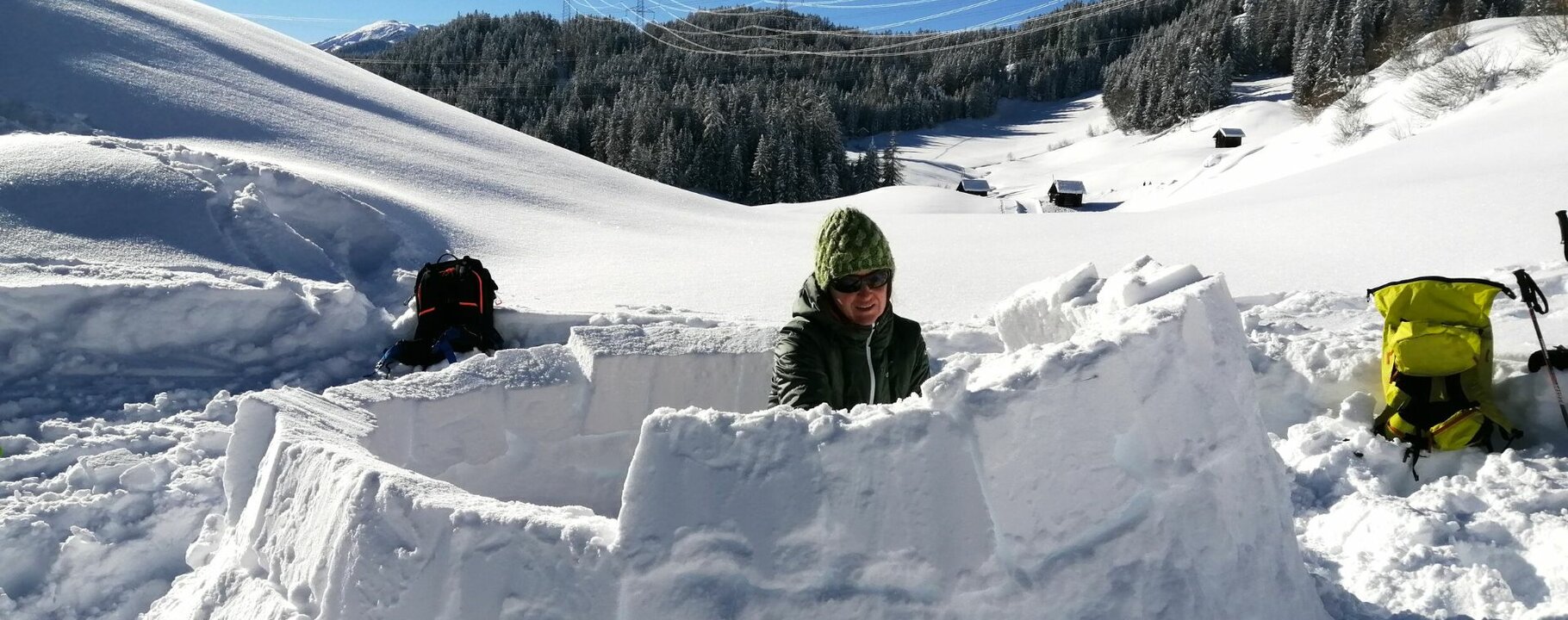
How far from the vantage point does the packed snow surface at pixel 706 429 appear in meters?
2.01

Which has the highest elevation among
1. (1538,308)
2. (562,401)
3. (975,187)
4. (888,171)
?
(1538,308)

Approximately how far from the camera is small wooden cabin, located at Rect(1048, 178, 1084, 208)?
44812 millimetres

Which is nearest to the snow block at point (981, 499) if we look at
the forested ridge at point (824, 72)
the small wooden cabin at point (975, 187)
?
the forested ridge at point (824, 72)

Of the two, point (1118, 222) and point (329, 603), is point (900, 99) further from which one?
point (329, 603)

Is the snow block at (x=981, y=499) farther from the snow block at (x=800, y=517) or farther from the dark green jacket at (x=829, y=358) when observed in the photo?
the dark green jacket at (x=829, y=358)

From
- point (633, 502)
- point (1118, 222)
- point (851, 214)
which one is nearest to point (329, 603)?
point (633, 502)

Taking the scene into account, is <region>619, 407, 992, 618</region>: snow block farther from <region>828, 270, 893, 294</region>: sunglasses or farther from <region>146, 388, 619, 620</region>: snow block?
<region>828, 270, 893, 294</region>: sunglasses

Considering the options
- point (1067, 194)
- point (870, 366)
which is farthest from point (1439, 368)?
point (1067, 194)

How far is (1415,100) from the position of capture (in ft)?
87.8

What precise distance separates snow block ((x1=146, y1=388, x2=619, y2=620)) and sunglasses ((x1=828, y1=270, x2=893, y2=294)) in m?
1.11

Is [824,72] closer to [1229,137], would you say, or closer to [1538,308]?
[1229,137]

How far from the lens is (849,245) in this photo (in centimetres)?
286

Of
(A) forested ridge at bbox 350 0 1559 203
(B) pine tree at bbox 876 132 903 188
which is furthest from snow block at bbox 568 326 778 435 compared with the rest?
(B) pine tree at bbox 876 132 903 188

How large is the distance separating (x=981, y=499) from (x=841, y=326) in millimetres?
1004
